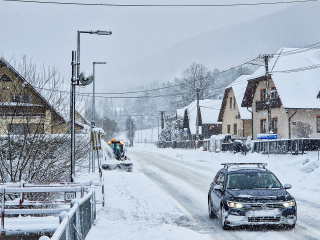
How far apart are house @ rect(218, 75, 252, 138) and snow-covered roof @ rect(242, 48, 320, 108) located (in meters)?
6.44

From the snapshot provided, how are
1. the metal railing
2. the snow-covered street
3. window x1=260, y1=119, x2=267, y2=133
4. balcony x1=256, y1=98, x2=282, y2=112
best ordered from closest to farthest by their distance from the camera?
1. the snow-covered street
2. the metal railing
3. balcony x1=256, y1=98, x2=282, y2=112
4. window x1=260, y1=119, x2=267, y2=133

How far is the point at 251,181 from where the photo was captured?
11.1 m

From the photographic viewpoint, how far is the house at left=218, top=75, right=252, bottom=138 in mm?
50062

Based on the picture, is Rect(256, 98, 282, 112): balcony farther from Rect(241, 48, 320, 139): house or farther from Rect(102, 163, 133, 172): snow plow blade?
Rect(102, 163, 133, 172): snow plow blade

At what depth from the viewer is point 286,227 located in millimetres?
10281

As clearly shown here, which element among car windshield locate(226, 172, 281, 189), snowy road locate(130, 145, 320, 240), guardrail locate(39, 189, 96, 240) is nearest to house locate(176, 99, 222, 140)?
snowy road locate(130, 145, 320, 240)

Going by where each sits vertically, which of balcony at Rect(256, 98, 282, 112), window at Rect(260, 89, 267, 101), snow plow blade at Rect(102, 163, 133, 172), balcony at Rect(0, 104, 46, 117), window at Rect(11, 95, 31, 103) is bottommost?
snow plow blade at Rect(102, 163, 133, 172)

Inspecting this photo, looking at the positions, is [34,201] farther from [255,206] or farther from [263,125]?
[263,125]

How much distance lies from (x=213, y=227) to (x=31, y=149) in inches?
231

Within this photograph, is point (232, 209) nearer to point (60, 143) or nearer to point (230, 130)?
point (60, 143)

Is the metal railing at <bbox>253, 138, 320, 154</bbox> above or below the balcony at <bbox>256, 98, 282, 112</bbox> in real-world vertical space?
below

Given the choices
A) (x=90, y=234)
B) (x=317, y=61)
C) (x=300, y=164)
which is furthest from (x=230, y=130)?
(x=90, y=234)

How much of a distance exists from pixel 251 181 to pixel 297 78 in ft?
109

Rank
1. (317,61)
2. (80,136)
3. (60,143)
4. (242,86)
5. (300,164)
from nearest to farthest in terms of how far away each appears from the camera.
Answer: (60,143) < (80,136) < (300,164) < (317,61) < (242,86)
